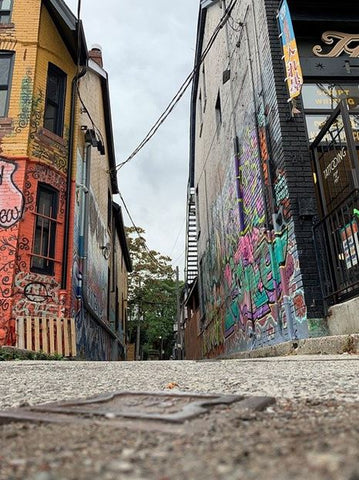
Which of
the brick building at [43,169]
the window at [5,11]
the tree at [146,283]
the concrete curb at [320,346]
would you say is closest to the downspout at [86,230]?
the brick building at [43,169]

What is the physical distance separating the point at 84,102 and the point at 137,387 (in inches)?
423

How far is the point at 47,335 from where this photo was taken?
8219mm

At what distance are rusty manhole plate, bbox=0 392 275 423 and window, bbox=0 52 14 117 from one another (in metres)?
9.14

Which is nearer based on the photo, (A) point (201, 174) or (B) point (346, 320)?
(B) point (346, 320)

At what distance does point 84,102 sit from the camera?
38.5ft

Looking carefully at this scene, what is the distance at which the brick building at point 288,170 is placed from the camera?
5.44 metres

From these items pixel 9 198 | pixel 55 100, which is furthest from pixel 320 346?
pixel 55 100

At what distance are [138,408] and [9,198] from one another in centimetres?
792

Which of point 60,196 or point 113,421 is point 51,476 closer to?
point 113,421

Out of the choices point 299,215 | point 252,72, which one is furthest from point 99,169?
point 299,215

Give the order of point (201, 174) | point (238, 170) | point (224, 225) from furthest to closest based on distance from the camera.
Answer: point (201, 174), point (224, 225), point (238, 170)

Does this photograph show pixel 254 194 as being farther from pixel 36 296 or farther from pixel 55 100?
pixel 55 100

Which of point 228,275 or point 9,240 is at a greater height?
point 9,240

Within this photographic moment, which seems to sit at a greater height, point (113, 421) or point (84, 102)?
point (84, 102)
